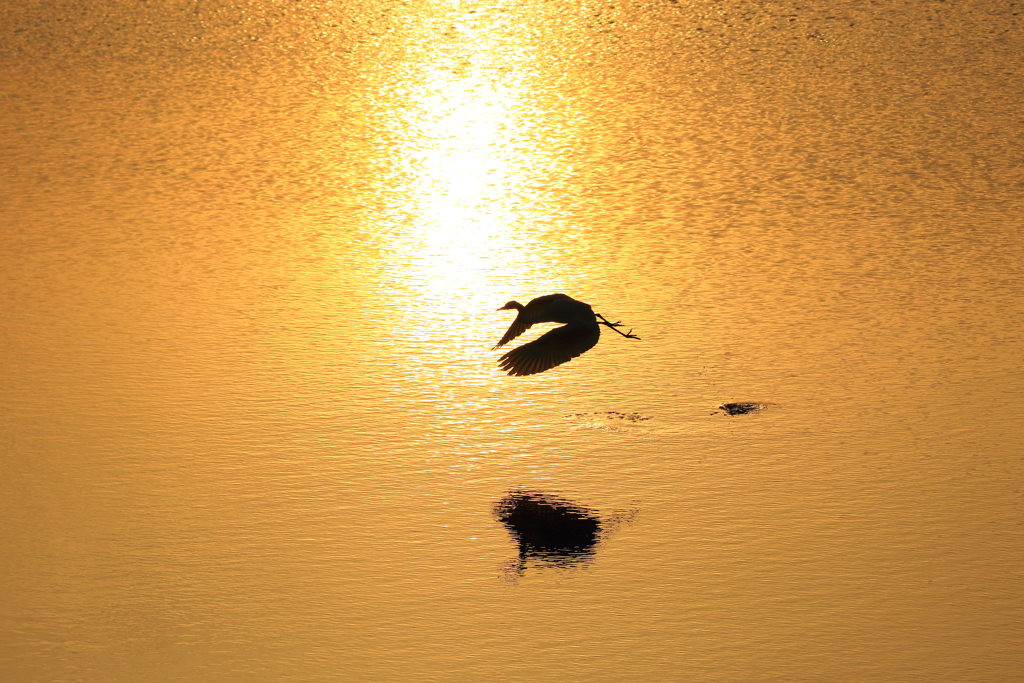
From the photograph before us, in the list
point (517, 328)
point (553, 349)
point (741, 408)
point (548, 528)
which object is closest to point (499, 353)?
point (517, 328)

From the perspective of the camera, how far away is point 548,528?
5.50 m

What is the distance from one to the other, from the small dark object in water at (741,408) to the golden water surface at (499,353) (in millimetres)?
68

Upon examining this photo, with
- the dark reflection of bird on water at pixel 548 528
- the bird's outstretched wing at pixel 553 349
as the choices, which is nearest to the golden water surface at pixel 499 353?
the dark reflection of bird on water at pixel 548 528

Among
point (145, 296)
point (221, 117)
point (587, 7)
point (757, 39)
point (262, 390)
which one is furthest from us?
point (587, 7)

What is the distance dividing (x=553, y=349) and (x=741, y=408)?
0.94 m

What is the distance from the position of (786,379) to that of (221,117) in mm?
5840

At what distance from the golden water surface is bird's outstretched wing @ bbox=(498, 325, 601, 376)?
12.1 inches

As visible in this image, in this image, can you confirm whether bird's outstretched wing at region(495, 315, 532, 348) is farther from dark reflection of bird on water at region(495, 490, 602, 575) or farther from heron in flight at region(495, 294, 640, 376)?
dark reflection of bird on water at region(495, 490, 602, 575)

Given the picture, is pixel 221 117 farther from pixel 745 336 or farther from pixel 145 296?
pixel 745 336

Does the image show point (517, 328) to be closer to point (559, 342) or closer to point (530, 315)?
point (530, 315)

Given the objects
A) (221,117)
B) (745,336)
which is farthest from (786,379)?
(221,117)

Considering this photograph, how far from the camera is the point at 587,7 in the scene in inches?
583

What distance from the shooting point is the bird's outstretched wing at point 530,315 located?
20.9 ft

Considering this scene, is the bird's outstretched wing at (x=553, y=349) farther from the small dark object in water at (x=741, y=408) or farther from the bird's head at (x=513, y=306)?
the small dark object in water at (x=741, y=408)
